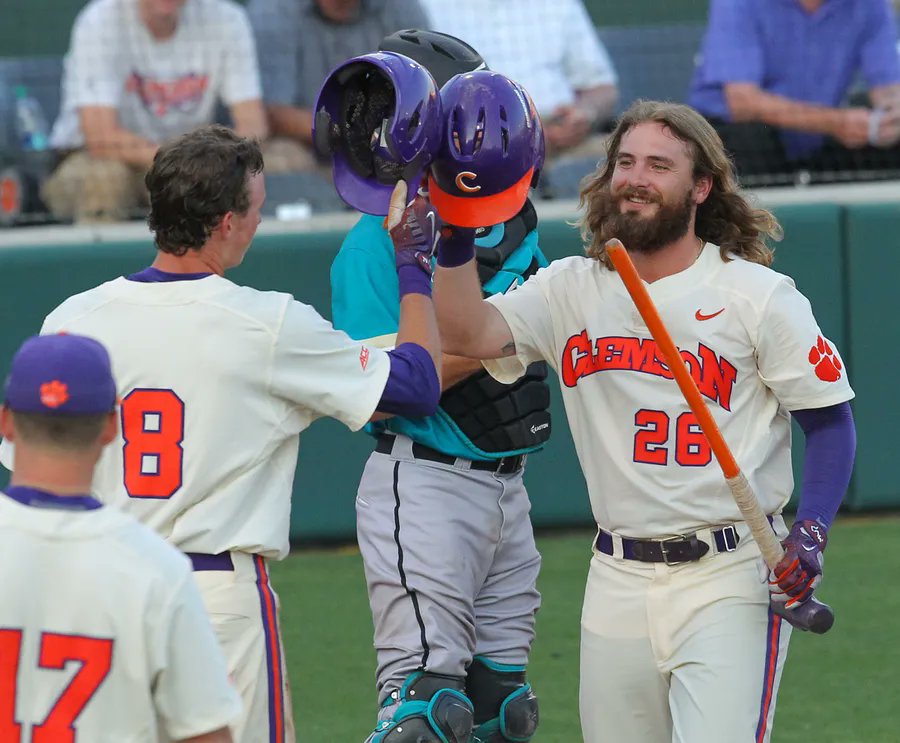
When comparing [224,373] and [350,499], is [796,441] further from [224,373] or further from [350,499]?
[224,373]

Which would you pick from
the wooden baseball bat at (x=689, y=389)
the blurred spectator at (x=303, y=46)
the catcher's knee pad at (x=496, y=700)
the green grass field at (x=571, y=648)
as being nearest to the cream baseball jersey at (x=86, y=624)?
the wooden baseball bat at (x=689, y=389)

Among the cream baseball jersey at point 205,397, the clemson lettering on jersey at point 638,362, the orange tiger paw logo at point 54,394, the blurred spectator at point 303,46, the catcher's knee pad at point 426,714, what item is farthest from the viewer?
the blurred spectator at point 303,46

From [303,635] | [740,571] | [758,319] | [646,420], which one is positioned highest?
[758,319]

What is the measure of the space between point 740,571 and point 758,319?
570 mm

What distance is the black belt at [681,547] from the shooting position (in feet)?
11.5

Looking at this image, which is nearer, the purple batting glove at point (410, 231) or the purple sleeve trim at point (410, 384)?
the purple sleeve trim at point (410, 384)

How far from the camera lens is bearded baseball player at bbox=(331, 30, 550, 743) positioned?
382 cm

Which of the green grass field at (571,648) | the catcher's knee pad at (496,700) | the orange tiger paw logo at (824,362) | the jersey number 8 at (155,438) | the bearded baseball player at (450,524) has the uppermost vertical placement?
the jersey number 8 at (155,438)

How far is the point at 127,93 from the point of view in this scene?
7266 millimetres

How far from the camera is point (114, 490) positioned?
3035mm

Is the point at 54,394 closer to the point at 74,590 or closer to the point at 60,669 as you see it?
the point at 74,590

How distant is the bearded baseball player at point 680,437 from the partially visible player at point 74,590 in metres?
1.50

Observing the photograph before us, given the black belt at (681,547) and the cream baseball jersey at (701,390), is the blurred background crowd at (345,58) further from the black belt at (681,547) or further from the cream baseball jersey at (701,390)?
the black belt at (681,547)

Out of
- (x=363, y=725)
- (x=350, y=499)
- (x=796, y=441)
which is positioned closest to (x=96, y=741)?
(x=363, y=725)
